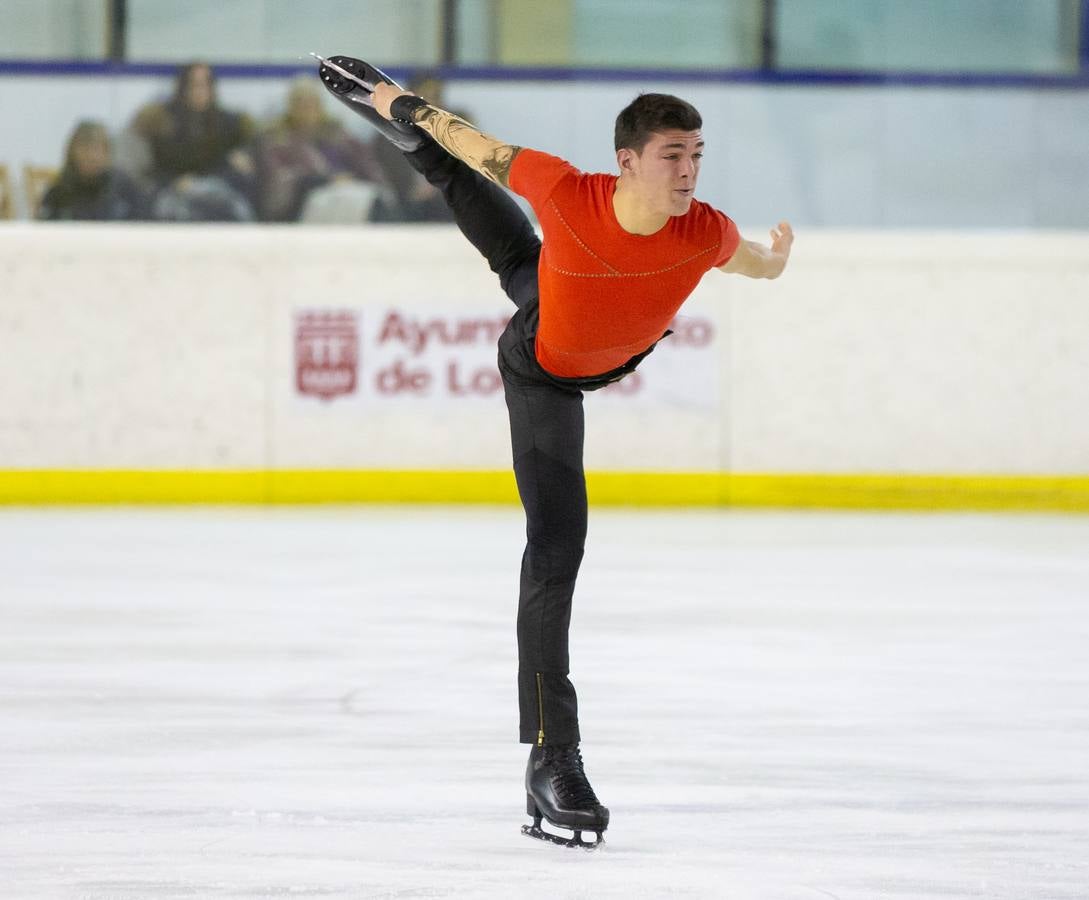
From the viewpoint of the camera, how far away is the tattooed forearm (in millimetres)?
3451

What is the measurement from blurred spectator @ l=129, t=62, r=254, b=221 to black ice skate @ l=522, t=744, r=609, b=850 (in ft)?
23.0

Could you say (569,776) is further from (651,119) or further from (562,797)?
(651,119)

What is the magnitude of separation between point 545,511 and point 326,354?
6424 mm

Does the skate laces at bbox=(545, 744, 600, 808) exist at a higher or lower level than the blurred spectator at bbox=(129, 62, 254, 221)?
lower

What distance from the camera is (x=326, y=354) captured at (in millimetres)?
9734

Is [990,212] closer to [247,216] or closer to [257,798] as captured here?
[247,216]

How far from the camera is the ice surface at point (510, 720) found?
10.5 ft

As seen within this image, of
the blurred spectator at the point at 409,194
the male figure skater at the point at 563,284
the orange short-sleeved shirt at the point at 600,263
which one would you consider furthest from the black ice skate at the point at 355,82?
the blurred spectator at the point at 409,194

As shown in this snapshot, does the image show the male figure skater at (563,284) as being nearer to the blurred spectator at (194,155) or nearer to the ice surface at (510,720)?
the ice surface at (510,720)

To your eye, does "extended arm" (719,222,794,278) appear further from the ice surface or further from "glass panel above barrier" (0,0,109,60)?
"glass panel above barrier" (0,0,109,60)

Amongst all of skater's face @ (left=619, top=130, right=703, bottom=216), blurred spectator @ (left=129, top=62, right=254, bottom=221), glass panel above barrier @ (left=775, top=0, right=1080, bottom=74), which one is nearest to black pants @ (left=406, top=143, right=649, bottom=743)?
skater's face @ (left=619, top=130, right=703, bottom=216)

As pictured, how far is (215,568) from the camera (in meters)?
7.29

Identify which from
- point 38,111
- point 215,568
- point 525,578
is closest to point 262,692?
point 525,578

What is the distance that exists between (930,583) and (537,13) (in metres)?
4.46
